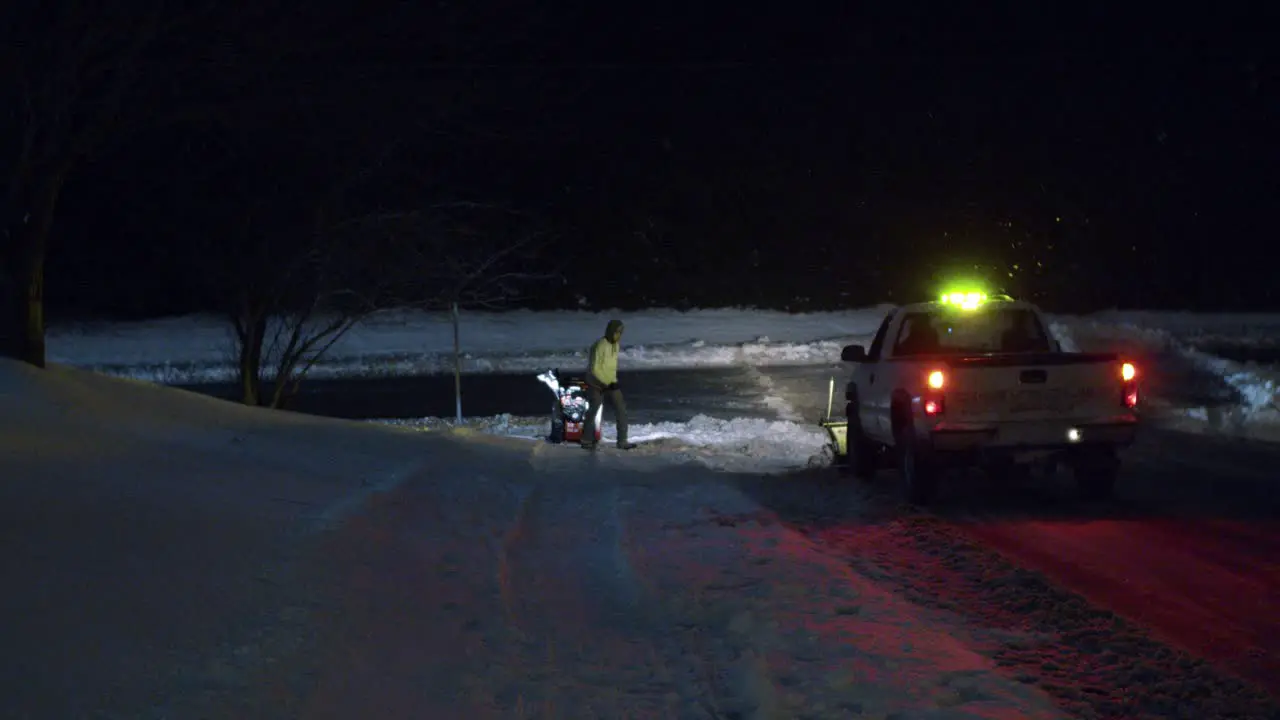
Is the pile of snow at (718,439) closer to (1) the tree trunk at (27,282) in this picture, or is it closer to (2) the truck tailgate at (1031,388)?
(2) the truck tailgate at (1031,388)

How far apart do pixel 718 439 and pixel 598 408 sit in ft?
13.9

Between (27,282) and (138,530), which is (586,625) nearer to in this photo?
(138,530)

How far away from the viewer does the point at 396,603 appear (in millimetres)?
6559

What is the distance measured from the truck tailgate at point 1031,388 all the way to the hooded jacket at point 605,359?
6478 mm

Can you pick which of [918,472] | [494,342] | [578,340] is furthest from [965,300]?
[494,342]

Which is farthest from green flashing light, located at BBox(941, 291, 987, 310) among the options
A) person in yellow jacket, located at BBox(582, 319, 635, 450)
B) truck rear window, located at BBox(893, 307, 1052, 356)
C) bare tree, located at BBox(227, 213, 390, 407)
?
bare tree, located at BBox(227, 213, 390, 407)

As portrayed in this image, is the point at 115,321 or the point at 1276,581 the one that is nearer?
the point at 1276,581

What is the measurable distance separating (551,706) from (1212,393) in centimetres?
2502

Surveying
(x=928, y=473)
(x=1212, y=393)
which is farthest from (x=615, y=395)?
(x=1212, y=393)

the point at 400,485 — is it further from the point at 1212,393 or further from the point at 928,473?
the point at 1212,393

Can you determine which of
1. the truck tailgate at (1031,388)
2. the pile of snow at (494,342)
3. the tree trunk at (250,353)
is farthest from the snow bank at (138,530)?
the pile of snow at (494,342)

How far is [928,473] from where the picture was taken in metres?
11.2

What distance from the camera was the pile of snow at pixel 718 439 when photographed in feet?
50.5

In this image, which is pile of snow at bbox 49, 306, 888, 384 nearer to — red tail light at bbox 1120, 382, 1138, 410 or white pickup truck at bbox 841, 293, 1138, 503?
white pickup truck at bbox 841, 293, 1138, 503
